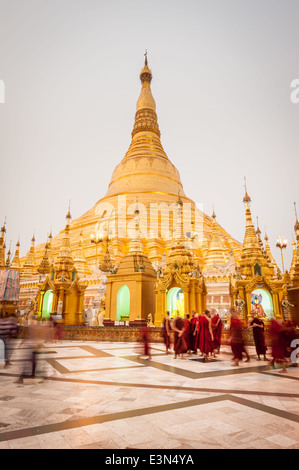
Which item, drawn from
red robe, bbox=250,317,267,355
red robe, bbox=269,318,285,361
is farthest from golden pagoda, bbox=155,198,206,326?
red robe, bbox=269,318,285,361

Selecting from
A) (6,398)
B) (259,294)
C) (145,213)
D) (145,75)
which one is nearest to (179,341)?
(6,398)

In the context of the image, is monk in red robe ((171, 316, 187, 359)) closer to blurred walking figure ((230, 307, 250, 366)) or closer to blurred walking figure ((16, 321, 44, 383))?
blurred walking figure ((230, 307, 250, 366))

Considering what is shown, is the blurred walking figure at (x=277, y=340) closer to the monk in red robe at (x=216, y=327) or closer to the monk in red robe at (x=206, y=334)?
the monk in red robe at (x=206, y=334)

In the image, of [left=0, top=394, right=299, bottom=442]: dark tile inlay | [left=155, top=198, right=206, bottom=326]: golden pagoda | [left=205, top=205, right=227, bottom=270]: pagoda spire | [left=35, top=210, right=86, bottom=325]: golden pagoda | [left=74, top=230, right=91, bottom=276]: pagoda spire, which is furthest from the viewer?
[left=74, top=230, right=91, bottom=276]: pagoda spire

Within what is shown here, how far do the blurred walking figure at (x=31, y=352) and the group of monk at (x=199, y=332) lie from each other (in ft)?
15.6

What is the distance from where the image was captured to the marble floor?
9.53 ft

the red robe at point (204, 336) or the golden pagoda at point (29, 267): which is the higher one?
the golden pagoda at point (29, 267)

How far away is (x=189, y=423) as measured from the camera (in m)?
3.40

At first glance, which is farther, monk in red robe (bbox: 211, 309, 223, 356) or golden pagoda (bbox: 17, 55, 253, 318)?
golden pagoda (bbox: 17, 55, 253, 318)

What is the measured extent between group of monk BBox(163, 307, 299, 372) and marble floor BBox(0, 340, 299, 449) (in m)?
0.91

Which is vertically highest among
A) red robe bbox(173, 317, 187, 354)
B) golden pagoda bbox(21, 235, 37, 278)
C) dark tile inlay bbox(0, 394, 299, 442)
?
golden pagoda bbox(21, 235, 37, 278)

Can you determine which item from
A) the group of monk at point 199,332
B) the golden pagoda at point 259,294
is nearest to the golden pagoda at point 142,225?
the golden pagoda at point 259,294

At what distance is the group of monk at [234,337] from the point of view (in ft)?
24.6
